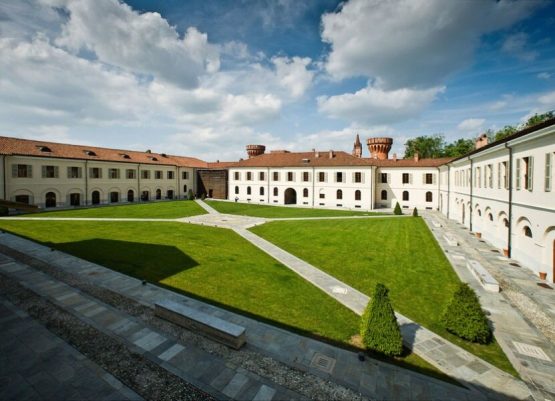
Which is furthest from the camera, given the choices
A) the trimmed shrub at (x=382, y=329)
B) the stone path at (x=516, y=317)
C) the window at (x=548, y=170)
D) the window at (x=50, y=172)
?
the window at (x=50, y=172)

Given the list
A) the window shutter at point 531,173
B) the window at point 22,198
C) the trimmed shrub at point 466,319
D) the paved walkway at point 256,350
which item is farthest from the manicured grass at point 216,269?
the window shutter at point 531,173

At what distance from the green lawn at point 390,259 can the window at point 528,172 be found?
18.1 feet

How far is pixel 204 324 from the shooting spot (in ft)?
24.5

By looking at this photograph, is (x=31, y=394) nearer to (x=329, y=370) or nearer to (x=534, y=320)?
(x=329, y=370)

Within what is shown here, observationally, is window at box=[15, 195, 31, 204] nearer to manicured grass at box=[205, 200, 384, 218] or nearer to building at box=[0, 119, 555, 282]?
building at box=[0, 119, 555, 282]

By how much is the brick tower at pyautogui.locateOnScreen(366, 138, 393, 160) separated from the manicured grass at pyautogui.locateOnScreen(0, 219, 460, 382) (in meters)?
39.8

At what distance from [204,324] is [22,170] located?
35.9 meters

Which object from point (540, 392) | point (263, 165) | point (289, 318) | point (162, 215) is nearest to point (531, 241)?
point (540, 392)

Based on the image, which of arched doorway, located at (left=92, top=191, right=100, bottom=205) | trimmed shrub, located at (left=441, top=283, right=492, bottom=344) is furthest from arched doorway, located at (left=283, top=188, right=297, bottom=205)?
trimmed shrub, located at (left=441, top=283, right=492, bottom=344)

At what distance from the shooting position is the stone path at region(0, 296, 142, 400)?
540 centimetres

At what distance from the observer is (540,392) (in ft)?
19.8

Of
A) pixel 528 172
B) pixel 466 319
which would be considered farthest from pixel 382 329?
pixel 528 172

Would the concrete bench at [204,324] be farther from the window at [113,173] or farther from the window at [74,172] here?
the window at [113,173]

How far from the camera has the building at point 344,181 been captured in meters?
14.1
